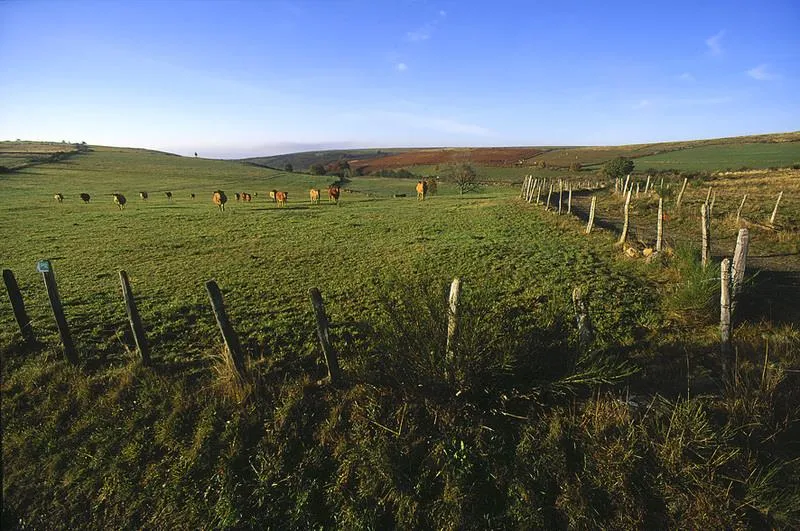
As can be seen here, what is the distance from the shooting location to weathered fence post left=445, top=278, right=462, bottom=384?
420 centimetres

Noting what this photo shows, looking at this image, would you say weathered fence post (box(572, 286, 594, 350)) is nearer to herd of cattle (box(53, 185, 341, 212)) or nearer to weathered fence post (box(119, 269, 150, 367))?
weathered fence post (box(119, 269, 150, 367))

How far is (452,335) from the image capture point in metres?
4.27

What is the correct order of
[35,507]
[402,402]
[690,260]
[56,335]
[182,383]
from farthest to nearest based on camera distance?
[690,260]
[56,335]
[182,383]
[402,402]
[35,507]

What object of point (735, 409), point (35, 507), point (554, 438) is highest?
point (735, 409)

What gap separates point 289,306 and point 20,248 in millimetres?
14073

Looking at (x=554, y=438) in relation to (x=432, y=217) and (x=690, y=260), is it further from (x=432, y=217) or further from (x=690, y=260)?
(x=432, y=217)

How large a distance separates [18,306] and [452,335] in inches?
266

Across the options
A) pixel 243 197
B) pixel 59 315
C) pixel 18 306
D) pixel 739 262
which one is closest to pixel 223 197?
pixel 243 197

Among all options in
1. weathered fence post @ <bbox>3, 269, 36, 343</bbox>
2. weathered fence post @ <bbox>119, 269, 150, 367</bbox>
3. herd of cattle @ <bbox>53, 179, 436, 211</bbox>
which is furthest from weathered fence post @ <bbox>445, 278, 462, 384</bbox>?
herd of cattle @ <bbox>53, 179, 436, 211</bbox>

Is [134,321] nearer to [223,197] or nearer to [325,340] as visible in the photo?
[325,340]

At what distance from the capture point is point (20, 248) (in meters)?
14.1

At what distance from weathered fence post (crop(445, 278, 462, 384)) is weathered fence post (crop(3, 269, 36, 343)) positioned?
6.30 meters

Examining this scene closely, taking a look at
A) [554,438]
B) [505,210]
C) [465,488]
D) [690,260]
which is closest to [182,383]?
[465,488]

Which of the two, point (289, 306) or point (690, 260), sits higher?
point (690, 260)
